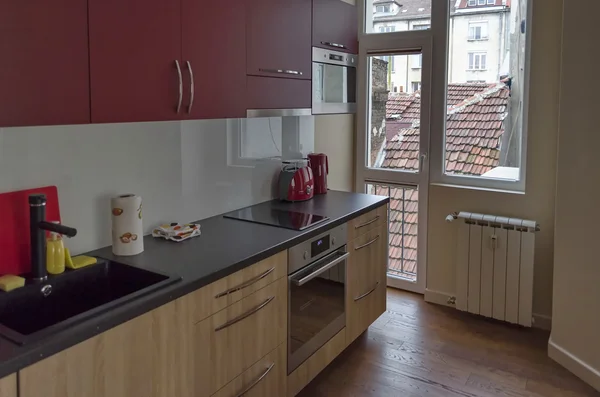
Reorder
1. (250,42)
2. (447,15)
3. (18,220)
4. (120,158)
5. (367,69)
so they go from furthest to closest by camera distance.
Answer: (367,69), (447,15), (250,42), (120,158), (18,220)

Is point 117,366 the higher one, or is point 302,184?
point 302,184

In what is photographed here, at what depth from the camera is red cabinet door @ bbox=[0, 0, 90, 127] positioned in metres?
1.43

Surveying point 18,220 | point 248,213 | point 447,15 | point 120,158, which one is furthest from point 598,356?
point 18,220

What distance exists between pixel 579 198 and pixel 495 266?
2.72ft

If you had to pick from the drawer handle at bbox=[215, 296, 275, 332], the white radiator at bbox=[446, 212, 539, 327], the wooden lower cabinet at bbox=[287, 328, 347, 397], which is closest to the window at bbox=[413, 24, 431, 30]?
the white radiator at bbox=[446, 212, 539, 327]

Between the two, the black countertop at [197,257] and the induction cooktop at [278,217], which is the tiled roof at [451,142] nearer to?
the black countertop at [197,257]

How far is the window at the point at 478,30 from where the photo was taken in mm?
3480

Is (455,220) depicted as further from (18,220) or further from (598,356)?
(18,220)

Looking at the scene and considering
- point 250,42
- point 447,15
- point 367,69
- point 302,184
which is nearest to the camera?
point 250,42

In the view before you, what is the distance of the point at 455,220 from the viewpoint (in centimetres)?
368

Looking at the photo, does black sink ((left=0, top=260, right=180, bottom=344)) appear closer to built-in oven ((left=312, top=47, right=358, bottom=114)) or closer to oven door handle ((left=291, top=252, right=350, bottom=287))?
oven door handle ((left=291, top=252, right=350, bottom=287))

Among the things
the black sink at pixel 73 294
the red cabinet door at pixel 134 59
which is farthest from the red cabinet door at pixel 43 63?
the black sink at pixel 73 294

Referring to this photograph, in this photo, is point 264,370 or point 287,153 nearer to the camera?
point 264,370

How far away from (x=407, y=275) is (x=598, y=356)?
1546 mm
